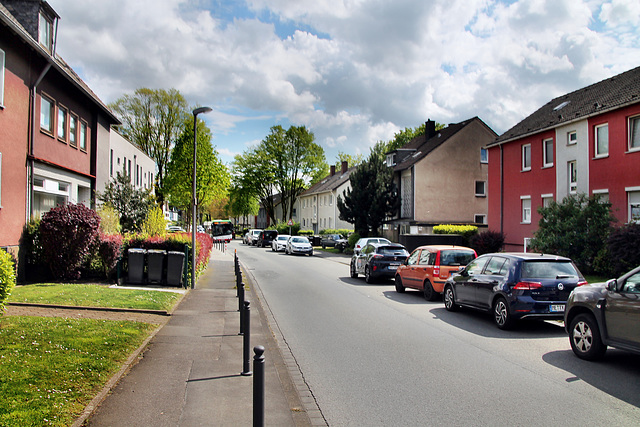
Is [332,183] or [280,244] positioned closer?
[280,244]

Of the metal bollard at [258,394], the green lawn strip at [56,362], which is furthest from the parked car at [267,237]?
the metal bollard at [258,394]

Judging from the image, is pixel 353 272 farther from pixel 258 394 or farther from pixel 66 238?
pixel 258 394

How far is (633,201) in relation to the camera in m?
21.6

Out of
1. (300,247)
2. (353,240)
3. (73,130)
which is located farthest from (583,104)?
(73,130)

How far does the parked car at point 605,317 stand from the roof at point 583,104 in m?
16.9

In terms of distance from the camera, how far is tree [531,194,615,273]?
65.7ft

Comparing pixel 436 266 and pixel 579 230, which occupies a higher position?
pixel 579 230

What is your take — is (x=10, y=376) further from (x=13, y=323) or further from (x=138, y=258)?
(x=138, y=258)

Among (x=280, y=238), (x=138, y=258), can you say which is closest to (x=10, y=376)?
(x=138, y=258)

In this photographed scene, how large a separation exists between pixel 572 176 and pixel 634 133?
14.5ft

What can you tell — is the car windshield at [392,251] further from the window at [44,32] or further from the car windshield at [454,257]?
the window at [44,32]

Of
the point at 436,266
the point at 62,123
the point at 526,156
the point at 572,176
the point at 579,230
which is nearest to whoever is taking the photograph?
the point at 436,266

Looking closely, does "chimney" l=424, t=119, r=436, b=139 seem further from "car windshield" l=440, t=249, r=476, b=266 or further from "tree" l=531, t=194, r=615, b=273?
"car windshield" l=440, t=249, r=476, b=266

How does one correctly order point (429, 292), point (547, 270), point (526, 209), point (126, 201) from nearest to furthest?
1. point (547, 270)
2. point (429, 292)
3. point (126, 201)
4. point (526, 209)
